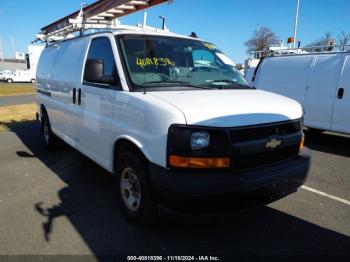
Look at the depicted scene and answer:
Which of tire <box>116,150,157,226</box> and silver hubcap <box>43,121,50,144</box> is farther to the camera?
silver hubcap <box>43,121,50,144</box>

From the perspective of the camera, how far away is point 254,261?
319 centimetres

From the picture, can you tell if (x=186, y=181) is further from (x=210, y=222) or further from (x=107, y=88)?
(x=107, y=88)

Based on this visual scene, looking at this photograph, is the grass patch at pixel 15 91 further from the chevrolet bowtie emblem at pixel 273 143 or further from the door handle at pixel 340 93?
the chevrolet bowtie emblem at pixel 273 143

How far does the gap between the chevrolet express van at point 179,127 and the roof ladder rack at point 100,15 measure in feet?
4.28

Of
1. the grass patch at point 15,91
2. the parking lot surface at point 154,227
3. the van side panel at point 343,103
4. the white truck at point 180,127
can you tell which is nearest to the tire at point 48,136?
the parking lot surface at point 154,227

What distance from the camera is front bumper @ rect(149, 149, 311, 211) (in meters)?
2.98

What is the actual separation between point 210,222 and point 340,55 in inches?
219

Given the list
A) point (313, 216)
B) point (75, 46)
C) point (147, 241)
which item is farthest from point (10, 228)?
point (313, 216)

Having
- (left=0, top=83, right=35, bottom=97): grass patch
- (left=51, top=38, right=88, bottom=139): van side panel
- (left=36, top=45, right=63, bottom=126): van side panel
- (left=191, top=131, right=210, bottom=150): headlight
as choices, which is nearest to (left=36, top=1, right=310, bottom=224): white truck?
(left=191, top=131, right=210, bottom=150): headlight

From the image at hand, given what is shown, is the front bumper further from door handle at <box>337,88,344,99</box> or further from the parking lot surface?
door handle at <box>337,88,344,99</box>

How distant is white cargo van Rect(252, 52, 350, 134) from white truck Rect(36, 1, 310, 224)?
381 cm

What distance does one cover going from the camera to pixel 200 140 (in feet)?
10.0

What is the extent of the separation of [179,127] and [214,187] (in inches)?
23.5

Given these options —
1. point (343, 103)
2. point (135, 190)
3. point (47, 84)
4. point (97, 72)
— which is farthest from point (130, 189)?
point (343, 103)
